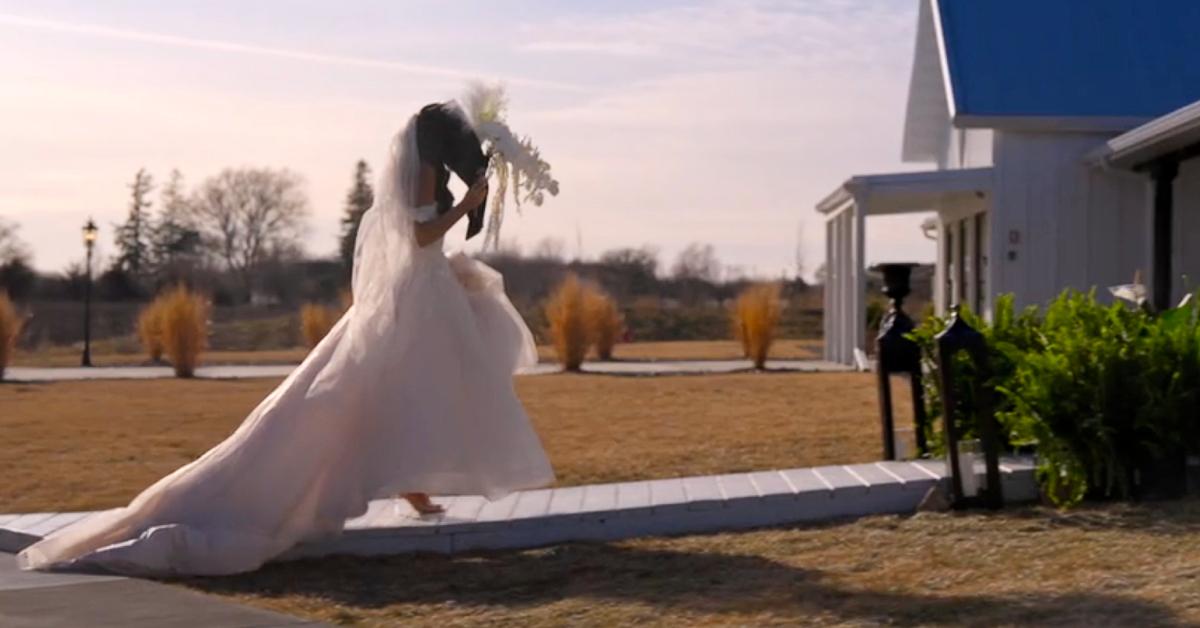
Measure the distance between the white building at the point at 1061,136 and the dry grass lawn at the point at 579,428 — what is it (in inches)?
90.9

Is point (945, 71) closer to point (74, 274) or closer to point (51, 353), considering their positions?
point (51, 353)

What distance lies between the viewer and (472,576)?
24.7 feet

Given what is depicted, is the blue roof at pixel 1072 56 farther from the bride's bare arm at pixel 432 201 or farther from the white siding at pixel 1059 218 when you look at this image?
the bride's bare arm at pixel 432 201

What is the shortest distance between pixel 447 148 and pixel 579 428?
6.29m

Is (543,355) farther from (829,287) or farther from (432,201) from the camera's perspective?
(432,201)

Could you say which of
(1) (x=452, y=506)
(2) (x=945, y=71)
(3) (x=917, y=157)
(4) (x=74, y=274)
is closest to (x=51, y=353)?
(4) (x=74, y=274)

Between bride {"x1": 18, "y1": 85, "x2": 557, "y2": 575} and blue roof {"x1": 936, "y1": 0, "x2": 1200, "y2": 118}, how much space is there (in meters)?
11.2

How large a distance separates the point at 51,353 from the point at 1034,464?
36694mm

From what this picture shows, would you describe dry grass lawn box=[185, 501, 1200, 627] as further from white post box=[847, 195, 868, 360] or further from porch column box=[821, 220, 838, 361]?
porch column box=[821, 220, 838, 361]

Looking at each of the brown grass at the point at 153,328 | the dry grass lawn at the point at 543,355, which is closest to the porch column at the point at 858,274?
the dry grass lawn at the point at 543,355

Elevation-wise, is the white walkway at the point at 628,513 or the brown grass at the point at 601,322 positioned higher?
the brown grass at the point at 601,322

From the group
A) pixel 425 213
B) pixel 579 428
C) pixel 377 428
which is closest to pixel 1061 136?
pixel 579 428

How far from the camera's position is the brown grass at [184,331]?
26938 millimetres

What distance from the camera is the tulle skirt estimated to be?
7.85 metres
